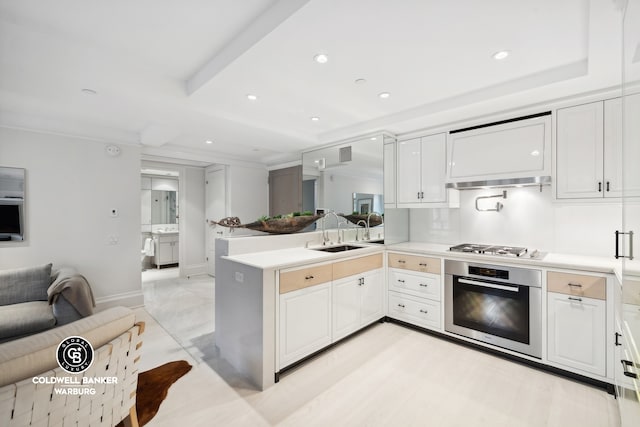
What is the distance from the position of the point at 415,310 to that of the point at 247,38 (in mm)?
2980

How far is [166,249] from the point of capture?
648 centimetres

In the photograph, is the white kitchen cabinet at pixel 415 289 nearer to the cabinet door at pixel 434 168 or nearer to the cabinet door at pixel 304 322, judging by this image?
the cabinet door at pixel 434 168

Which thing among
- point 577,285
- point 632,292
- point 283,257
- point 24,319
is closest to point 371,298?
point 283,257

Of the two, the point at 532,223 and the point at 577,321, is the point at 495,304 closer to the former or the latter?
the point at 577,321

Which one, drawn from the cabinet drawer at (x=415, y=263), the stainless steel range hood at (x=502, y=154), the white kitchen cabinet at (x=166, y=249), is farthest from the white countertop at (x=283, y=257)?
the white kitchen cabinet at (x=166, y=249)

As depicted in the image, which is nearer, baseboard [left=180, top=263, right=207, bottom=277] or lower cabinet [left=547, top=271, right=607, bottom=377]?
lower cabinet [left=547, top=271, right=607, bottom=377]

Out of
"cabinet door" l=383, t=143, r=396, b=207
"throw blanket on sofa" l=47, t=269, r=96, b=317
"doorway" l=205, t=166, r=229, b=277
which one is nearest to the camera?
"throw blanket on sofa" l=47, t=269, r=96, b=317

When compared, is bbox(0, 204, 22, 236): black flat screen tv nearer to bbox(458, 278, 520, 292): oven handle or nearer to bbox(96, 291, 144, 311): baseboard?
bbox(96, 291, 144, 311): baseboard

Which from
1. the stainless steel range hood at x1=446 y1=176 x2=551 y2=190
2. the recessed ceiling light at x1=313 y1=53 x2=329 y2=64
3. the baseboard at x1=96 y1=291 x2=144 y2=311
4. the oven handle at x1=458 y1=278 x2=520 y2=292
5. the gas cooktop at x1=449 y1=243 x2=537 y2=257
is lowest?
the baseboard at x1=96 y1=291 x2=144 y2=311

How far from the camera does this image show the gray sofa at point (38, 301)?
7.90 ft

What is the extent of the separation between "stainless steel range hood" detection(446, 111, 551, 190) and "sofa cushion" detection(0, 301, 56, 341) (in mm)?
4164

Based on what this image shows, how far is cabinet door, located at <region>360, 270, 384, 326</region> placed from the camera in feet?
9.88

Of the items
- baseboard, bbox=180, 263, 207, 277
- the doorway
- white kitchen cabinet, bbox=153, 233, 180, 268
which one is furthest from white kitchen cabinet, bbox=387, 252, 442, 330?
white kitchen cabinet, bbox=153, 233, 180, 268

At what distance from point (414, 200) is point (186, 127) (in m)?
2.93
